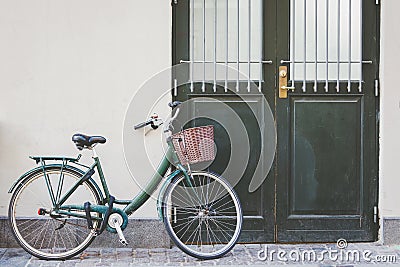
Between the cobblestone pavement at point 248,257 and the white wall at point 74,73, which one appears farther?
the white wall at point 74,73

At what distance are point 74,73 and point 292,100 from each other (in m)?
1.89

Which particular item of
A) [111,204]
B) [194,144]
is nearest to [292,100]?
[194,144]

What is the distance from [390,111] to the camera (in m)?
6.66

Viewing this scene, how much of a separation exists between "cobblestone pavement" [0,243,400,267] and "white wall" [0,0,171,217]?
508 millimetres

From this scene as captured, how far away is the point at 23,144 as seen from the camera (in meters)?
6.50

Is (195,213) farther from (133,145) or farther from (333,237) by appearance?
(333,237)

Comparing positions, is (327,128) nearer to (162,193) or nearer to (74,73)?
(162,193)

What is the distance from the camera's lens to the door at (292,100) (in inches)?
262

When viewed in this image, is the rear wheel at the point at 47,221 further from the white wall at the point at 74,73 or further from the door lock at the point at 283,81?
the door lock at the point at 283,81

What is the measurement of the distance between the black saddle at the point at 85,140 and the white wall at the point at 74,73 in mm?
408

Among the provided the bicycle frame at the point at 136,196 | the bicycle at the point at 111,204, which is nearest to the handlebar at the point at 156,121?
the bicycle at the point at 111,204

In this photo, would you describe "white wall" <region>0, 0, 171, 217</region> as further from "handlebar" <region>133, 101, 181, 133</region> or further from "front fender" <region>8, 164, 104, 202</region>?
"front fender" <region>8, 164, 104, 202</region>

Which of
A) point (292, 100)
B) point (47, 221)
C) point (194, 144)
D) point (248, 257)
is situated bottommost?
point (248, 257)

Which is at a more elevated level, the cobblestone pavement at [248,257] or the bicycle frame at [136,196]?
the bicycle frame at [136,196]
